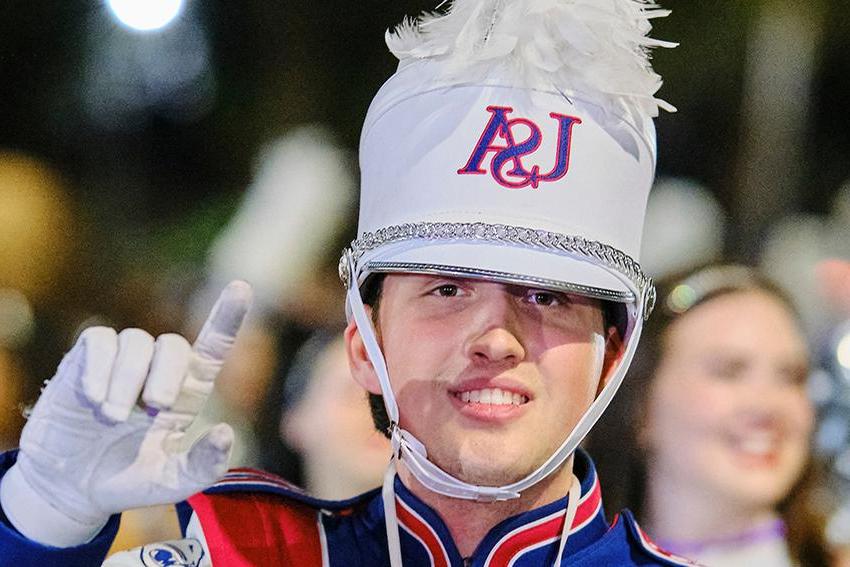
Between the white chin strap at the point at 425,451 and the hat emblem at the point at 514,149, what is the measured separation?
0.22 metres

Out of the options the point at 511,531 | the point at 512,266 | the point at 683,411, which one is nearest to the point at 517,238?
the point at 512,266

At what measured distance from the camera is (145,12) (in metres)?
2.68

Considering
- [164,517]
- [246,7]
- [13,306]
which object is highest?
[246,7]

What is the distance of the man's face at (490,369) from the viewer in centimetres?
141

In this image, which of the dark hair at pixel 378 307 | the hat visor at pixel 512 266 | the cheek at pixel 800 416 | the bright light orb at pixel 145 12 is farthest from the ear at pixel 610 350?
the bright light orb at pixel 145 12

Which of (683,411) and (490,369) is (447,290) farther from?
(683,411)

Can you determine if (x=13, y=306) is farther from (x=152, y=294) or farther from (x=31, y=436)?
(x=31, y=436)

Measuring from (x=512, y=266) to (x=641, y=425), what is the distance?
48.1 inches

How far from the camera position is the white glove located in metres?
1.20

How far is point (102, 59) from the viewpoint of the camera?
270cm

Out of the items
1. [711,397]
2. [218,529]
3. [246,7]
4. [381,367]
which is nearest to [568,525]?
[381,367]

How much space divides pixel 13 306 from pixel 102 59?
632 mm

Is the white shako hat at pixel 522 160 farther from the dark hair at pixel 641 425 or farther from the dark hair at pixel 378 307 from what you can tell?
the dark hair at pixel 641 425

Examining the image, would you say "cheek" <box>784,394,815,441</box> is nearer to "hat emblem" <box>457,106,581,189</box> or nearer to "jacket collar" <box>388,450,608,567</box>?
"jacket collar" <box>388,450,608,567</box>
